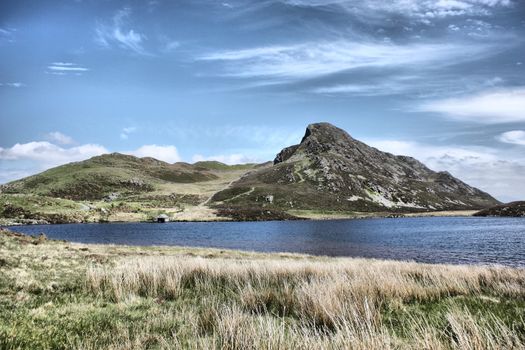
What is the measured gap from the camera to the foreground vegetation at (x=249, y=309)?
25.5 feet

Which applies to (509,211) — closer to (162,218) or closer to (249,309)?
(162,218)

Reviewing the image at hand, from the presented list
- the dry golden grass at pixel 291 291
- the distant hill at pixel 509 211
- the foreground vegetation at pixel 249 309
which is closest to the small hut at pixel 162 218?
the foreground vegetation at pixel 249 309

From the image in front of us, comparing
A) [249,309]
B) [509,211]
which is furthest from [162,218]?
[509,211]

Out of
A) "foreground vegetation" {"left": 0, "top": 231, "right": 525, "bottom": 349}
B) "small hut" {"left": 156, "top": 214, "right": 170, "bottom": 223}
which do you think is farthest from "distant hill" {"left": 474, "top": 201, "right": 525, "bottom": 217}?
"foreground vegetation" {"left": 0, "top": 231, "right": 525, "bottom": 349}

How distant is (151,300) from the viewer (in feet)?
44.7

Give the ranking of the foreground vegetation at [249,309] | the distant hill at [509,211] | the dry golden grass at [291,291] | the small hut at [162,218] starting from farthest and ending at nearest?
the distant hill at [509,211], the small hut at [162,218], the dry golden grass at [291,291], the foreground vegetation at [249,309]

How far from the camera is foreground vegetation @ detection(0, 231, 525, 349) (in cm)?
776

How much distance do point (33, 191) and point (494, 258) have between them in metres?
209

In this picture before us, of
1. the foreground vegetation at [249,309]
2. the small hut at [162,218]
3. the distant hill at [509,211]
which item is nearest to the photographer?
the foreground vegetation at [249,309]

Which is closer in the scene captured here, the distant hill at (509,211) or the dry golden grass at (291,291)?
the dry golden grass at (291,291)

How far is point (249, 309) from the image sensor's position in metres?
12.5

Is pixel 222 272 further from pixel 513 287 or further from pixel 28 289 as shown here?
pixel 513 287

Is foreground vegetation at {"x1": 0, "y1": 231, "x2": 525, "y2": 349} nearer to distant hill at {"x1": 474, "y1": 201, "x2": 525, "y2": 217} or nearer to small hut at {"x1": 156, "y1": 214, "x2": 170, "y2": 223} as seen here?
small hut at {"x1": 156, "y1": 214, "x2": 170, "y2": 223}

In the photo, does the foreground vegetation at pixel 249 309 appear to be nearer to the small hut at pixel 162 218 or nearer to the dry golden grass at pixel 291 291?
the dry golden grass at pixel 291 291
